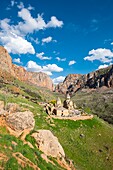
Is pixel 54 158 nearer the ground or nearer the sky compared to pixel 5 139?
nearer the ground

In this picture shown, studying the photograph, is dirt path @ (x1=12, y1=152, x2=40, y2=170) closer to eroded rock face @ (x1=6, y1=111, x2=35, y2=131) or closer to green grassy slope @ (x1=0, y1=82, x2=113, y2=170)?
green grassy slope @ (x1=0, y1=82, x2=113, y2=170)

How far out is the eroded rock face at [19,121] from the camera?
97.6 feet

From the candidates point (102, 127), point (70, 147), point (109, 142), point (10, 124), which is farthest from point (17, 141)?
point (102, 127)

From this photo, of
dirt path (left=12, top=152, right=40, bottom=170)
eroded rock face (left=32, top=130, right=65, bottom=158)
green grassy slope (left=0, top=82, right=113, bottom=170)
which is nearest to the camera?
dirt path (left=12, top=152, right=40, bottom=170)

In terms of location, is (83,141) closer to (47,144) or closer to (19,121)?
(47,144)

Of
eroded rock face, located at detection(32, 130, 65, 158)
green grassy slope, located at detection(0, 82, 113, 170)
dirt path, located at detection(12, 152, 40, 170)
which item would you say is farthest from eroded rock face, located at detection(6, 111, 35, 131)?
dirt path, located at detection(12, 152, 40, 170)

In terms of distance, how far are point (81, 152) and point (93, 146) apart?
196 inches

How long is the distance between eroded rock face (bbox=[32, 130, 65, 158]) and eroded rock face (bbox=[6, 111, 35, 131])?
1770 mm

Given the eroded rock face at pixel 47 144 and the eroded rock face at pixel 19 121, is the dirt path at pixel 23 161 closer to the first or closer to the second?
the eroded rock face at pixel 47 144

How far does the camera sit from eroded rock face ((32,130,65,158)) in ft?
99.1

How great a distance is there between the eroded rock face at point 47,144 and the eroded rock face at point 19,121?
177cm

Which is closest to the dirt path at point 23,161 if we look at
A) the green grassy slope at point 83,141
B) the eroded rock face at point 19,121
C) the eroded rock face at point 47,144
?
the green grassy slope at point 83,141

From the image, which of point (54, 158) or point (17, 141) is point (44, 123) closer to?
point (54, 158)

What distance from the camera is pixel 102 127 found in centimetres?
6022
